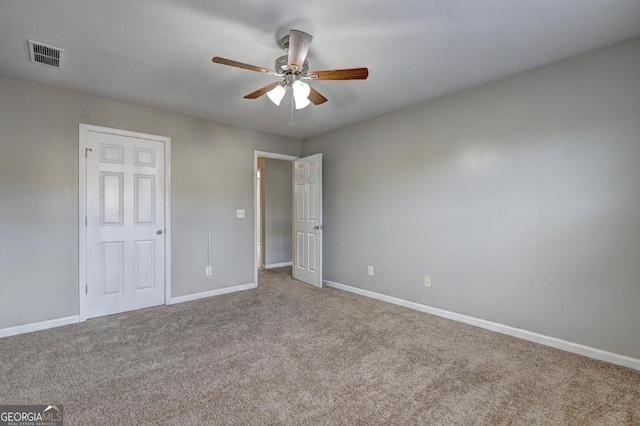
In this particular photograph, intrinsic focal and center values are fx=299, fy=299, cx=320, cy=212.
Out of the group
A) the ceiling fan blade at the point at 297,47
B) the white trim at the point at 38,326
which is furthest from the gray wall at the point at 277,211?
the ceiling fan blade at the point at 297,47

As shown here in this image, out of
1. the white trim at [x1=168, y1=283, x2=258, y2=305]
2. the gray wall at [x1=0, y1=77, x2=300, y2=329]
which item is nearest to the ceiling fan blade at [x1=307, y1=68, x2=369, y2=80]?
the gray wall at [x1=0, y1=77, x2=300, y2=329]

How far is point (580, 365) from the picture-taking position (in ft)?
7.38

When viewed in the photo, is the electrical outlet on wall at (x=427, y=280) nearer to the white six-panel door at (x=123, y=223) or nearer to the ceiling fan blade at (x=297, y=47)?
the ceiling fan blade at (x=297, y=47)

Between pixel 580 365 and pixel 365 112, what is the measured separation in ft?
10.5

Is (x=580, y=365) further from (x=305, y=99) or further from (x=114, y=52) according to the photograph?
(x=114, y=52)

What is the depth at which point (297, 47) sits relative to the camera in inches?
81.3

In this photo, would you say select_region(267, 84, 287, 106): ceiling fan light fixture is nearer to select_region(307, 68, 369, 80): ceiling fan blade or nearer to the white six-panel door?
select_region(307, 68, 369, 80): ceiling fan blade

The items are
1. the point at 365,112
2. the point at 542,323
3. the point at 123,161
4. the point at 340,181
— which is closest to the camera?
the point at 542,323

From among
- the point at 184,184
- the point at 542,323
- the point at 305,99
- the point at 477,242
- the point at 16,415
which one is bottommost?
the point at 16,415

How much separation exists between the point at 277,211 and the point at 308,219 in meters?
1.70

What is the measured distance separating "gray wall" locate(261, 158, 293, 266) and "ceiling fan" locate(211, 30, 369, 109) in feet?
12.1

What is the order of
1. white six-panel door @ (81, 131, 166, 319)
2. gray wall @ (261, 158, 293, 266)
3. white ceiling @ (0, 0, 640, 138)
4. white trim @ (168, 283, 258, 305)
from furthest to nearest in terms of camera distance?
gray wall @ (261, 158, 293, 266), white trim @ (168, 283, 258, 305), white six-panel door @ (81, 131, 166, 319), white ceiling @ (0, 0, 640, 138)

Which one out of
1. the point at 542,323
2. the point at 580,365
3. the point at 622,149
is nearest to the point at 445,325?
the point at 542,323

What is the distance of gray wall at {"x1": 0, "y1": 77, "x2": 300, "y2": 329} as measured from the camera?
282 centimetres
